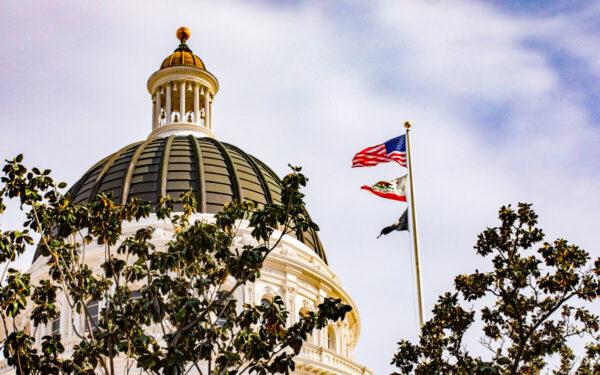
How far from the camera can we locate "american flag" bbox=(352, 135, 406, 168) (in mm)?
42812

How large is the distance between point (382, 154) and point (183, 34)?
28.0m

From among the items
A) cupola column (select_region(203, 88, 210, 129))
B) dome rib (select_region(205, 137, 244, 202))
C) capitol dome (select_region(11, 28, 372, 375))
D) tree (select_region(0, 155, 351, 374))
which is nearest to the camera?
tree (select_region(0, 155, 351, 374))

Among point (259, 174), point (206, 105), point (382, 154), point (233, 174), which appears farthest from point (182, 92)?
point (382, 154)

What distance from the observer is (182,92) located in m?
64.0

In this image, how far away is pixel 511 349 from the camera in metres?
27.6

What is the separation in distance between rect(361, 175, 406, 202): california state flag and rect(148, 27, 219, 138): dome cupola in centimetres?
2178

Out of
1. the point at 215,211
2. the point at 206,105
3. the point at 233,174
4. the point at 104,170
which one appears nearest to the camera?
the point at 215,211

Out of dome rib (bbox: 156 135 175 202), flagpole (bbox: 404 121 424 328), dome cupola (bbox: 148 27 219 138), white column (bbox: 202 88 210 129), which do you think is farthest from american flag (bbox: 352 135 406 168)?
white column (bbox: 202 88 210 129)

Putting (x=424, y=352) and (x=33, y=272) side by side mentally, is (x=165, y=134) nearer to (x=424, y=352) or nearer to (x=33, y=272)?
(x=33, y=272)

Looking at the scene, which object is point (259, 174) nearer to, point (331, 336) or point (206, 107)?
point (331, 336)

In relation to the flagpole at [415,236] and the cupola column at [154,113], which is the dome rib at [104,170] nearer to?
the cupola column at [154,113]

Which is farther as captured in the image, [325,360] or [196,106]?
[196,106]

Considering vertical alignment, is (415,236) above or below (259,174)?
below

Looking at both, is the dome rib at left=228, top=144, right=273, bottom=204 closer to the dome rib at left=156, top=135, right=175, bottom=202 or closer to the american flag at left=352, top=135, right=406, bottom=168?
the dome rib at left=156, top=135, right=175, bottom=202
